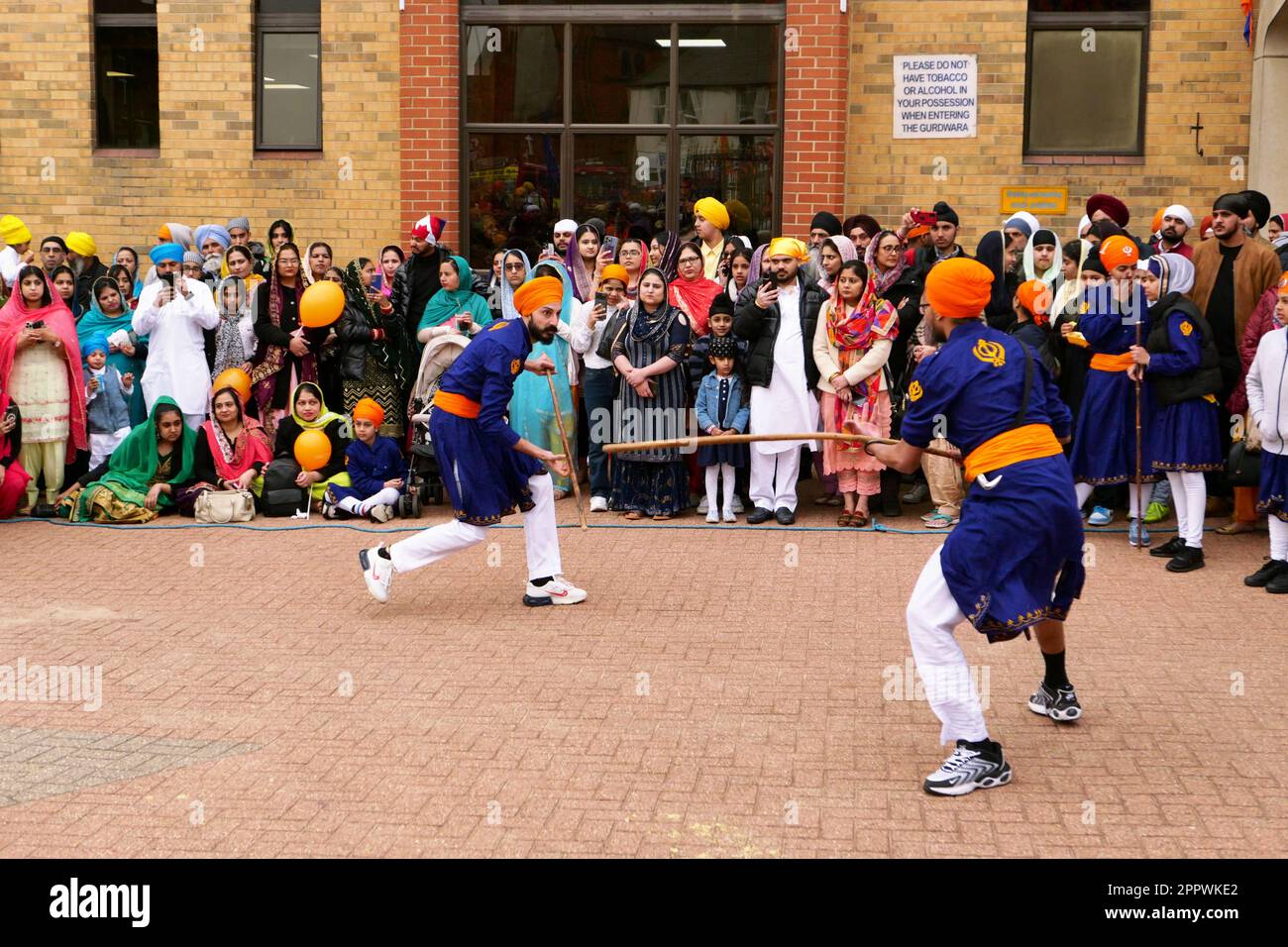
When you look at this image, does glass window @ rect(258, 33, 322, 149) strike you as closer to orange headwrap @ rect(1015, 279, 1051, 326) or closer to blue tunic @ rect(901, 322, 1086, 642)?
orange headwrap @ rect(1015, 279, 1051, 326)

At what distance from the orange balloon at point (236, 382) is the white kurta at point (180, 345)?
387 mm

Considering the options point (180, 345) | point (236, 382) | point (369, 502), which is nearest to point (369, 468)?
point (369, 502)

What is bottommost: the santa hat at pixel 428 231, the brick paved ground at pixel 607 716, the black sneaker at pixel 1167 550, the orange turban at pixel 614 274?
the brick paved ground at pixel 607 716

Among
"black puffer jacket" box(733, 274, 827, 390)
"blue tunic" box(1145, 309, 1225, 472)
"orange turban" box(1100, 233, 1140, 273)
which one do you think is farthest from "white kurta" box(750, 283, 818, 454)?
"blue tunic" box(1145, 309, 1225, 472)

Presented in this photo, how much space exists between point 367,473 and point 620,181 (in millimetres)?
4503

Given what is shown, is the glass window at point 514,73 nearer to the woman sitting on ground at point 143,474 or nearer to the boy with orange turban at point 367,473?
the boy with orange turban at point 367,473

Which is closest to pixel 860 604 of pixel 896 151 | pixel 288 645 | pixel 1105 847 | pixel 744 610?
pixel 744 610

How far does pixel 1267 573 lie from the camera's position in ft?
30.5

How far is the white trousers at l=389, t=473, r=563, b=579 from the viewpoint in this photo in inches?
343

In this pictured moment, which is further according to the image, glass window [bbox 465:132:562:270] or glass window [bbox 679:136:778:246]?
glass window [bbox 465:132:562:270]

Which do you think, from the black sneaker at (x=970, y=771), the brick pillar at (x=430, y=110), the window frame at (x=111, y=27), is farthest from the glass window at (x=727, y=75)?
the black sneaker at (x=970, y=771)

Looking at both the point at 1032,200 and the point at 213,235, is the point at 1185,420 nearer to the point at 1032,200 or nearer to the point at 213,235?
the point at 1032,200

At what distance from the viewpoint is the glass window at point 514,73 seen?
14.6m

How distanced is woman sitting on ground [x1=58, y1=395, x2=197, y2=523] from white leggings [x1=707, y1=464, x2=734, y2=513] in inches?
155
